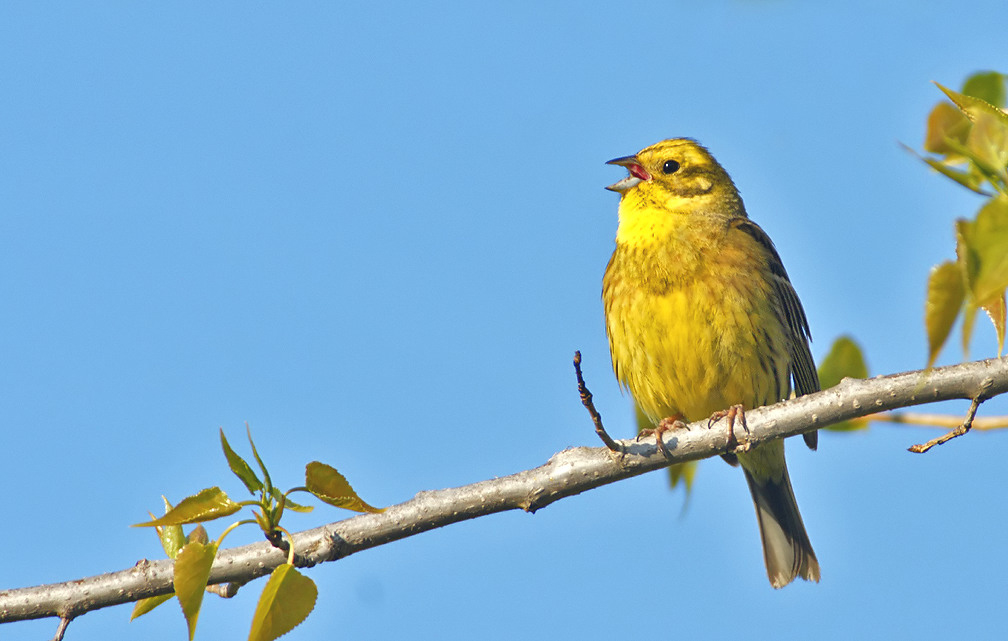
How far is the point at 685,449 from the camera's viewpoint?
14.8 feet

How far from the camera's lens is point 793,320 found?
6.98 metres

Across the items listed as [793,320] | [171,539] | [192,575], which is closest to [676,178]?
[793,320]

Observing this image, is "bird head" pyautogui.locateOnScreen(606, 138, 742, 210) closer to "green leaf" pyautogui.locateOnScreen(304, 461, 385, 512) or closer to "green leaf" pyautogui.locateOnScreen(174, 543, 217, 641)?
"green leaf" pyautogui.locateOnScreen(304, 461, 385, 512)

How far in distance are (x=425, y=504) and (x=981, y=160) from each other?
2.65 meters

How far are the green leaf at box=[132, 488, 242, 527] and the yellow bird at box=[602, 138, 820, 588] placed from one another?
11.1 ft

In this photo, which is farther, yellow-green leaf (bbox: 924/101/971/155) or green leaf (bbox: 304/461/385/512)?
green leaf (bbox: 304/461/385/512)

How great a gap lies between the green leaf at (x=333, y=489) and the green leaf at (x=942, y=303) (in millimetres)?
1884

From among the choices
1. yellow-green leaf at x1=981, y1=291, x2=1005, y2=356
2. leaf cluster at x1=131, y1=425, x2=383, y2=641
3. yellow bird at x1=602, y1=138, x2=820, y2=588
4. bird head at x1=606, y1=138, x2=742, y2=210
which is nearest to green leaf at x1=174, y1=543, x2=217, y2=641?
leaf cluster at x1=131, y1=425, x2=383, y2=641

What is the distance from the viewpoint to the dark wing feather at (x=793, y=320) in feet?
22.5

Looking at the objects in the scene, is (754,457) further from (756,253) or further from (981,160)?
(981,160)

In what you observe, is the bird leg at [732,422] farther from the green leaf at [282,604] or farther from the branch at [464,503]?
the green leaf at [282,604]

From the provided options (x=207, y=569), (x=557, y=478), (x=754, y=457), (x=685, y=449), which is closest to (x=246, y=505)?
(x=207, y=569)

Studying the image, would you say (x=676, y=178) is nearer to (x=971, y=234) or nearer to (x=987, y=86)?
(x=987, y=86)

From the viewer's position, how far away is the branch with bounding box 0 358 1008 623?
405 centimetres
